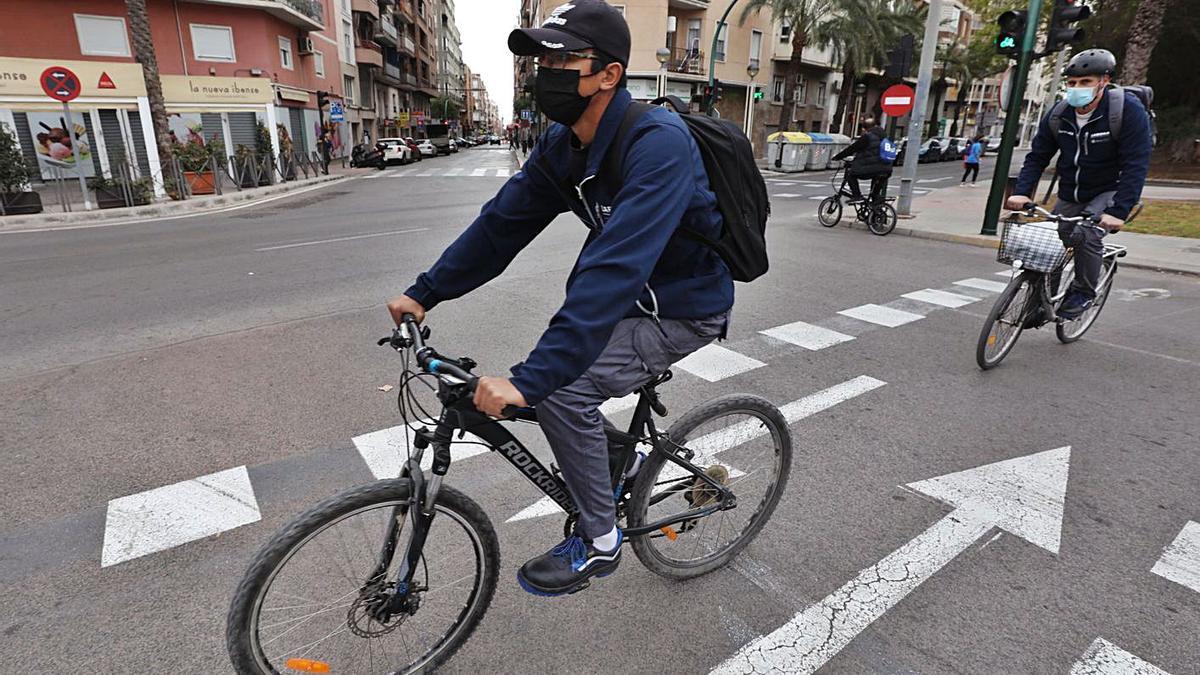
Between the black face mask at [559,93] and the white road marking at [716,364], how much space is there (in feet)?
10.0

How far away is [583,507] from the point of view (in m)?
2.26

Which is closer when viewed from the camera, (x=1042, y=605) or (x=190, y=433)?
(x=1042, y=605)

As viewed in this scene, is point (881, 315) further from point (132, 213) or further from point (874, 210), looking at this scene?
point (132, 213)

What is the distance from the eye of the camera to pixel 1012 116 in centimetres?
1091

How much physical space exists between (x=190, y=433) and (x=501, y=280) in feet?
14.0

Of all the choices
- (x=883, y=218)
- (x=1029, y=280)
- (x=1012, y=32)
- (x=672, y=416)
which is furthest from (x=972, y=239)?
(x=672, y=416)

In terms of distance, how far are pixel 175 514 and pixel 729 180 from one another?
2.96 meters

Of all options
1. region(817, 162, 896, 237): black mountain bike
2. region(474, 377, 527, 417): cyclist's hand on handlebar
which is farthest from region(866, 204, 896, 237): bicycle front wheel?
region(474, 377, 527, 417): cyclist's hand on handlebar

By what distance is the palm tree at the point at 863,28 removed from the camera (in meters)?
34.5

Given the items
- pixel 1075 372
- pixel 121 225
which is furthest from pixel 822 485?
pixel 121 225

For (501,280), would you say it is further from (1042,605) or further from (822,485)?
(1042,605)

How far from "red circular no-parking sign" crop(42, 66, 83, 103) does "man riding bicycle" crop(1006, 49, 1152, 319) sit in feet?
56.0

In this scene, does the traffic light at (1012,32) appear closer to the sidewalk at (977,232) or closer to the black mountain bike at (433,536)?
the sidewalk at (977,232)

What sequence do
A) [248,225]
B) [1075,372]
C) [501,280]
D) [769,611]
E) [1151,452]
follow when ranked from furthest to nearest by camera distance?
[248,225]
[501,280]
[1075,372]
[1151,452]
[769,611]
